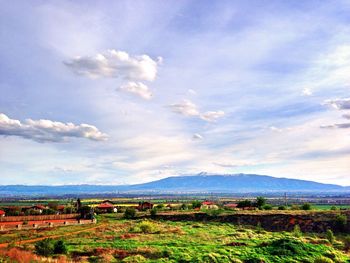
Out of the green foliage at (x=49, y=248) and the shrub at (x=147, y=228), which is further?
the shrub at (x=147, y=228)

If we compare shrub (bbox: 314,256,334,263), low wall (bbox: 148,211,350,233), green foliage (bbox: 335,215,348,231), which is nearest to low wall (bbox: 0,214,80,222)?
low wall (bbox: 148,211,350,233)

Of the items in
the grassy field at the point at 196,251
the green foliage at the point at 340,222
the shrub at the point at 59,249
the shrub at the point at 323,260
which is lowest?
the shrub at the point at 323,260

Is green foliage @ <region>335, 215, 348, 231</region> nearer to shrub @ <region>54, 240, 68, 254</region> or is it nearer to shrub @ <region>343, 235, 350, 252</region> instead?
shrub @ <region>343, 235, 350, 252</region>

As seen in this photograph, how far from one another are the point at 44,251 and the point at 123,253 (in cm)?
748

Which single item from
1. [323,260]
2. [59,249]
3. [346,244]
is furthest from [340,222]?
[59,249]

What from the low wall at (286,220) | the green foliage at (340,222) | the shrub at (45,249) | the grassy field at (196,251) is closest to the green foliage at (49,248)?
the shrub at (45,249)

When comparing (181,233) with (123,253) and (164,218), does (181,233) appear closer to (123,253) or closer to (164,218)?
(123,253)

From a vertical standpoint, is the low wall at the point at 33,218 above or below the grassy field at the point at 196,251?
above

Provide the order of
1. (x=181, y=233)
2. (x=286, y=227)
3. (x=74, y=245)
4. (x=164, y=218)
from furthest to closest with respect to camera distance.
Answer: (x=164, y=218) → (x=286, y=227) → (x=181, y=233) → (x=74, y=245)

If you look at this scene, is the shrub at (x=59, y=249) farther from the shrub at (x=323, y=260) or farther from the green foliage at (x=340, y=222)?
the green foliage at (x=340, y=222)

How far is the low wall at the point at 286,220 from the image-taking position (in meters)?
67.9

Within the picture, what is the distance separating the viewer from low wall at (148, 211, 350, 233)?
6788 cm

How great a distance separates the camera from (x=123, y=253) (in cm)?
3962

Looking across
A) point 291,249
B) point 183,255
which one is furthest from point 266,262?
point 183,255
